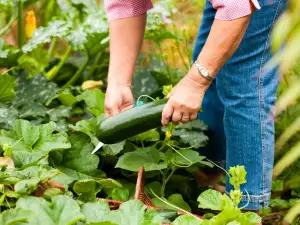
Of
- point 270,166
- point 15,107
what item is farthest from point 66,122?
point 270,166

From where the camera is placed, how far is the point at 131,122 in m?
2.03

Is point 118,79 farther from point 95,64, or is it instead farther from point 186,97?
point 95,64

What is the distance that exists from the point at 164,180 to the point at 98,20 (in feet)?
3.15

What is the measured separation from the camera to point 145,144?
252 centimetres

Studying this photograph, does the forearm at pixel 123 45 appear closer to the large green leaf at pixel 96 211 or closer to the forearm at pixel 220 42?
the forearm at pixel 220 42

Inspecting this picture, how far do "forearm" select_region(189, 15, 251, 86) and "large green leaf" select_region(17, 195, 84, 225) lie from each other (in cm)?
53

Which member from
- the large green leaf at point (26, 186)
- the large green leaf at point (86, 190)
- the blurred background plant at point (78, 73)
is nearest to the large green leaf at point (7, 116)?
the blurred background plant at point (78, 73)

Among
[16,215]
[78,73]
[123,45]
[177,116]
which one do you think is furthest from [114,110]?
[78,73]

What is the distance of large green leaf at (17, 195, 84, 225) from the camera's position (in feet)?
5.34

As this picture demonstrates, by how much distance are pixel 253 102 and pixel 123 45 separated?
49 centimetres

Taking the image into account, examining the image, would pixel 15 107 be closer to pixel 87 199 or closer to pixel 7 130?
pixel 7 130

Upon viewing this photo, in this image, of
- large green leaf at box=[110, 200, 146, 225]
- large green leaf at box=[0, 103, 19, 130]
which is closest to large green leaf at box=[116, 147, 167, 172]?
large green leaf at box=[110, 200, 146, 225]

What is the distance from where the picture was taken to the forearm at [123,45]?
7.10 feet

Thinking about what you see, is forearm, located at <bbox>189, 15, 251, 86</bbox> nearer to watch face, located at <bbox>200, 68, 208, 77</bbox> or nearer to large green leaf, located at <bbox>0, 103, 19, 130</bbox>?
watch face, located at <bbox>200, 68, 208, 77</bbox>
